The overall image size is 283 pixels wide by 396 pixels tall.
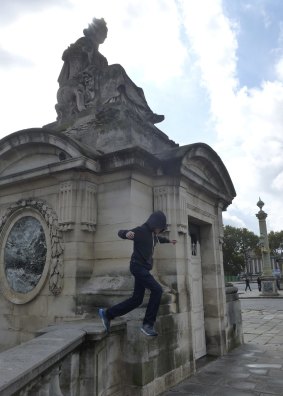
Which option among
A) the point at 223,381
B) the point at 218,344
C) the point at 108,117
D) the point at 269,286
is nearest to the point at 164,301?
the point at 223,381

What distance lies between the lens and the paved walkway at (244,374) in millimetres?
4605

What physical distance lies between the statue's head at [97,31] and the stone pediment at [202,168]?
11.0 ft

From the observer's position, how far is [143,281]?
3.83 meters

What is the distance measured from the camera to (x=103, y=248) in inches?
205

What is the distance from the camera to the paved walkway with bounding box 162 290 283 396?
4.61 m

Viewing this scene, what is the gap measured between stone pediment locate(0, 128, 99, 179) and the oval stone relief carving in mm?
941

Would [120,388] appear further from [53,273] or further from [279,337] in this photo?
[279,337]

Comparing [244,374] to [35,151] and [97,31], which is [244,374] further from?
[97,31]

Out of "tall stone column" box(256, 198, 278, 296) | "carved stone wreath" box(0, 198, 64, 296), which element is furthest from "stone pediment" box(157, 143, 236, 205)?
"tall stone column" box(256, 198, 278, 296)

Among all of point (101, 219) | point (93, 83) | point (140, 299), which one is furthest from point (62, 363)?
point (93, 83)

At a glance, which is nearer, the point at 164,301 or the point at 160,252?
the point at 164,301

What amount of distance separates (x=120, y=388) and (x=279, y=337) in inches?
229

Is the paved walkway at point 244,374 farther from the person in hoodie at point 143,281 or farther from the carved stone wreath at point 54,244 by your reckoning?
the carved stone wreath at point 54,244

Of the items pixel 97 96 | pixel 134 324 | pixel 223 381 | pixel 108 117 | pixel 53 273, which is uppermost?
pixel 97 96
